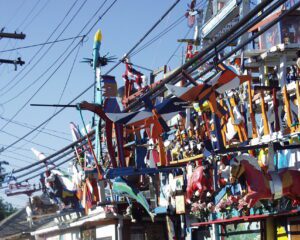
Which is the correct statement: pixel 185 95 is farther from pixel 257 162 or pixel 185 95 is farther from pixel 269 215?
pixel 269 215

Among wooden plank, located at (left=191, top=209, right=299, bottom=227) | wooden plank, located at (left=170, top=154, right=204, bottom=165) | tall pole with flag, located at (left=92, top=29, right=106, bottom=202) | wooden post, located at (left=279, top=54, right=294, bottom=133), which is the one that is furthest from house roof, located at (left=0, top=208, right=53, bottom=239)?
wooden post, located at (left=279, top=54, right=294, bottom=133)

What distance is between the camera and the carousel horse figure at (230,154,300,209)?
1209 cm

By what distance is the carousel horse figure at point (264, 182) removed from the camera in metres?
12.1

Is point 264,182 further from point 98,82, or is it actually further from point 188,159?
point 98,82

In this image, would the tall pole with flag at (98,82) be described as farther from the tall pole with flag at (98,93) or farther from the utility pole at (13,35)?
the utility pole at (13,35)

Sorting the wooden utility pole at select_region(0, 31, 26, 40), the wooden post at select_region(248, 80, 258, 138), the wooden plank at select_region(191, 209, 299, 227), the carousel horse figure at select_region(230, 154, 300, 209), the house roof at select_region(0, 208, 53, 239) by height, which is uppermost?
the wooden utility pole at select_region(0, 31, 26, 40)

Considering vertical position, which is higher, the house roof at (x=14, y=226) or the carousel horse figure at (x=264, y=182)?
the house roof at (x=14, y=226)

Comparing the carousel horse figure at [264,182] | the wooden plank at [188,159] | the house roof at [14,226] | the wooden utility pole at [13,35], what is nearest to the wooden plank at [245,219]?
the carousel horse figure at [264,182]

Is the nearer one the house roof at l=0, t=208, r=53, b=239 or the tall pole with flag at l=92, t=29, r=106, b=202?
the tall pole with flag at l=92, t=29, r=106, b=202

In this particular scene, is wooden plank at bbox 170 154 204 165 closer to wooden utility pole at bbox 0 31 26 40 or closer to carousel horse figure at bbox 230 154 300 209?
carousel horse figure at bbox 230 154 300 209

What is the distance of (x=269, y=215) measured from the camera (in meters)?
13.4

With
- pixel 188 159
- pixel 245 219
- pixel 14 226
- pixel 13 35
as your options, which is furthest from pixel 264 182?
pixel 14 226

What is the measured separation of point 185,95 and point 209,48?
911 millimetres

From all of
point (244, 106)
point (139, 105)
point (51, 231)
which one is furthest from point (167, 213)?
point (51, 231)
